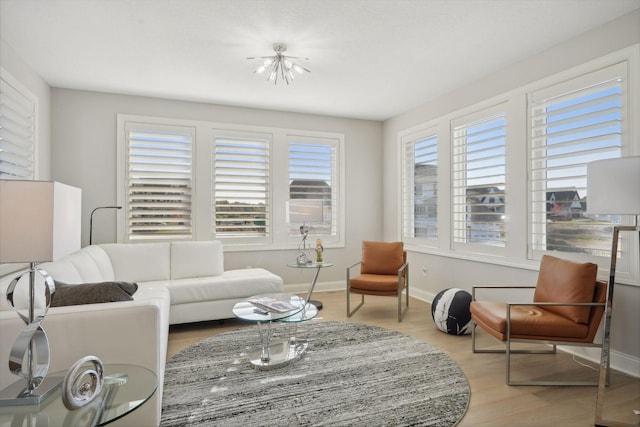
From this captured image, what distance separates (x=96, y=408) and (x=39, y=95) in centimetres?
402

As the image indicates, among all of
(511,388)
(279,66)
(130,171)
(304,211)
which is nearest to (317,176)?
(304,211)

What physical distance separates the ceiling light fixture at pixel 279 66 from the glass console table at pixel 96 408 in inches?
113

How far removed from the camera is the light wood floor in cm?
220

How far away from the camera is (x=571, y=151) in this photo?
3238mm

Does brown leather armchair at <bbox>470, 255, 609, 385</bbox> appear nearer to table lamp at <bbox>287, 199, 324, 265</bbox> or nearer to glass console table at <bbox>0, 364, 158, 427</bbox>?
table lamp at <bbox>287, 199, 324, 265</bbox>

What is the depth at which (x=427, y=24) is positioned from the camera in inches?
117

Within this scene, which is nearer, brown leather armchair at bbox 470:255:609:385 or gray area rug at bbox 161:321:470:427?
gray area rug at bbox 161:321:470:427

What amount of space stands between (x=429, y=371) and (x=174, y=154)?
13.1ft

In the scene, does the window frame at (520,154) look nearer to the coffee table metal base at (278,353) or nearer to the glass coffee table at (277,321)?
the glass coffee table at (277,321)

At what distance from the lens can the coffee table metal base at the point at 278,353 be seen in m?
2.86

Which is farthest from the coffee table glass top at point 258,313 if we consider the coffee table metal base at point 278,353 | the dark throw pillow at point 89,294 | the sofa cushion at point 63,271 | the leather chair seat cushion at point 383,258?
the leather chair seat cushion at point 383,258

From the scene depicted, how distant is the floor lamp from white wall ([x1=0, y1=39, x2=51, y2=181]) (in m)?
4.72

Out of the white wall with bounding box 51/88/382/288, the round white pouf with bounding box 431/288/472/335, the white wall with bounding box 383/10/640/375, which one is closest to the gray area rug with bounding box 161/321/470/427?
the round white pouf with bounding box 431/288/472/335

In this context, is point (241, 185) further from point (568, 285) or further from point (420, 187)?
point (568, 285)
